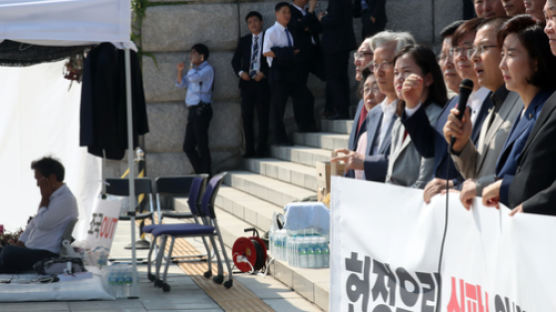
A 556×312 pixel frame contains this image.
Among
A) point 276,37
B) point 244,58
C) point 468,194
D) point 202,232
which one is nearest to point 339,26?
point 276,37

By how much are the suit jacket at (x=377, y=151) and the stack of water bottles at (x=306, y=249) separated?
1875mm

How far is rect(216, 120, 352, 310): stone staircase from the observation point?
383 inches

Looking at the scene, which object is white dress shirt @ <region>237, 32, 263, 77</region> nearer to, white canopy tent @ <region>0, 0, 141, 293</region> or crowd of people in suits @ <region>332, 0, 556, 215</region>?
white canopy tent @ <region>0, 0, 141, 293</region>

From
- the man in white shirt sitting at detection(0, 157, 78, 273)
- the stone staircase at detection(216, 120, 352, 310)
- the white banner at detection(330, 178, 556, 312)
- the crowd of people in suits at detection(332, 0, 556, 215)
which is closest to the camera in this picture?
the white banner at detection(330, 178, 556, 312)

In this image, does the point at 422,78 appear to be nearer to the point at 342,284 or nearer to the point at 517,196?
the point at 342,284

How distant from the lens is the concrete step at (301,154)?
10912mm

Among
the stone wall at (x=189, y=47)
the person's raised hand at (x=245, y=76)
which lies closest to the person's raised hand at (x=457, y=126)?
the person's raised hand at (x=245, y=76)

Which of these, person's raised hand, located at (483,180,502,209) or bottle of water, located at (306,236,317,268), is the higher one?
person's raised hand, located at (483,180,502,209)

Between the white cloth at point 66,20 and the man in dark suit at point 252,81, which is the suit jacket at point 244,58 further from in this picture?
the white cloth at point 66,20

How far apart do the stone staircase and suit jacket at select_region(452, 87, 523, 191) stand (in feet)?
12.5

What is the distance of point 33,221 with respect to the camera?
801cm

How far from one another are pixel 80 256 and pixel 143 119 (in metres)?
1.42

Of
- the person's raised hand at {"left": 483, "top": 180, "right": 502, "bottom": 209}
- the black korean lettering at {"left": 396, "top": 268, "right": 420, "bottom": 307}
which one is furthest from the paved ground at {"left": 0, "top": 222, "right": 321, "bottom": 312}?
the person's raised hand at {"left": 483, "top": 180, "right": 502, "bottom": 209}

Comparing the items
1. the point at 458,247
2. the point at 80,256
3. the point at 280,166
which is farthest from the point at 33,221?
the point at 458,247
